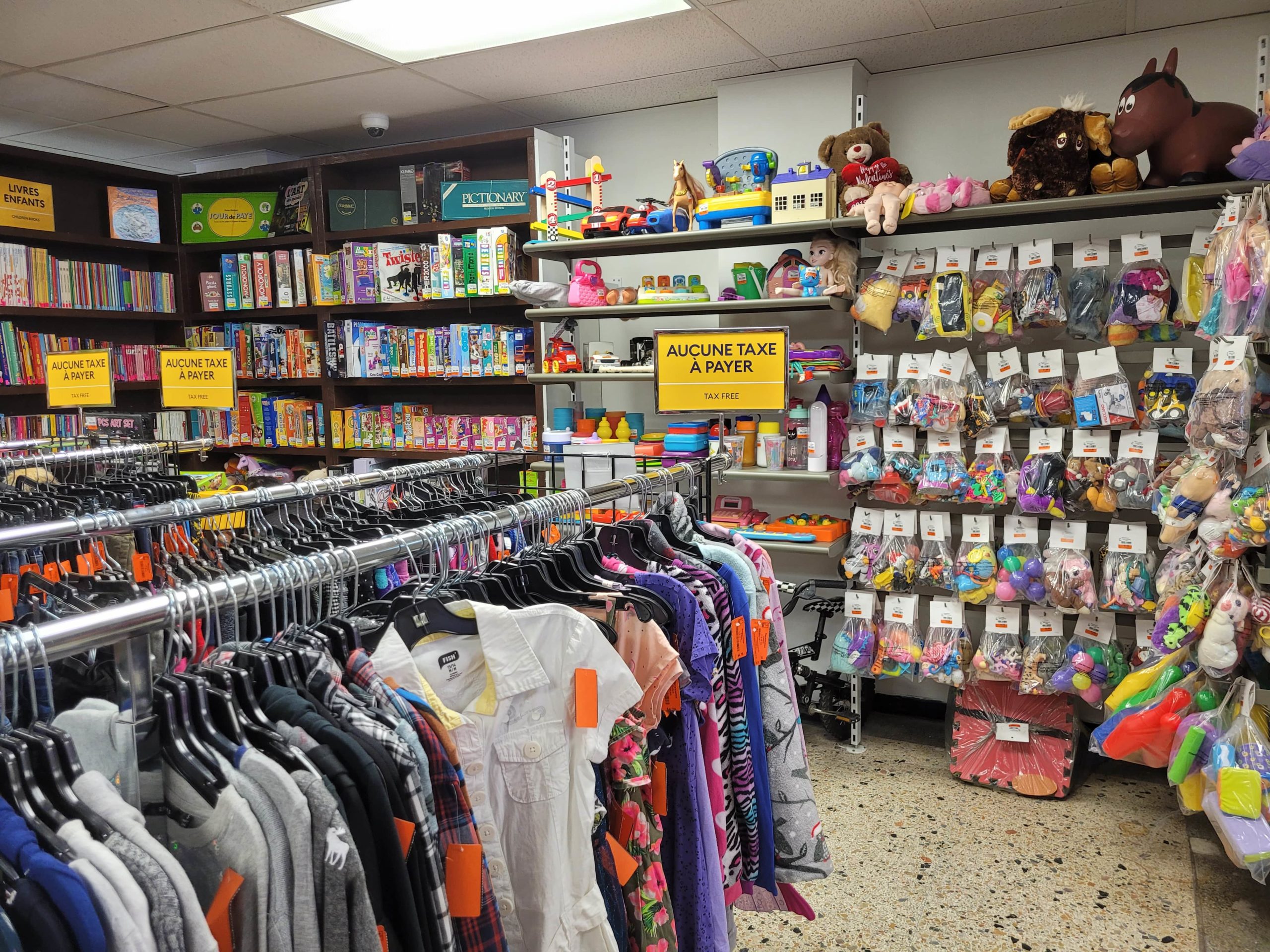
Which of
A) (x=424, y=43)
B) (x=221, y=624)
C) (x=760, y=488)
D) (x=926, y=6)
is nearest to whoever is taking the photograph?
(x=221, y=624)

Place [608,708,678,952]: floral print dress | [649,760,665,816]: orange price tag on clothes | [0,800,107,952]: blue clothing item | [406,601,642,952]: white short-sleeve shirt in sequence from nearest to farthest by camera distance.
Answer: [0,800,107,952]: blue clothing item → [406,601,642,952]: white short-sleeve shirt → [608,708,678,952]: floral print dress → [649,760,665,816]: orange price tag on clothes

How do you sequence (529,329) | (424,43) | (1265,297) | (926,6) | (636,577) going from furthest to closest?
(529,329) < (424,43) < (926,6) < (1265,297) < (636,577)

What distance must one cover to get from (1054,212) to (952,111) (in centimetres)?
80

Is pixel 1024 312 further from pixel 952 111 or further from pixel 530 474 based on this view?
pixel 530 474

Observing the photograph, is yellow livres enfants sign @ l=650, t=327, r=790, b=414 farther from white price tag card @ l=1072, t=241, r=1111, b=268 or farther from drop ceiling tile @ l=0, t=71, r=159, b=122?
drop ceiling tile @ l=0, t=71, r=159, b=122

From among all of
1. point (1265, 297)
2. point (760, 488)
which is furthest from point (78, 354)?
point (1265, 297)

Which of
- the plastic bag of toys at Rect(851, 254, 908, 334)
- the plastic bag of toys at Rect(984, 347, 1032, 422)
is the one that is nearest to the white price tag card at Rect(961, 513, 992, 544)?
the plastic bag of toys at Rect(984, 347, 1032, 422)

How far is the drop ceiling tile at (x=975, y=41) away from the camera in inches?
119

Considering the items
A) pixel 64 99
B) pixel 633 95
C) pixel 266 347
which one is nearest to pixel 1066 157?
pixel 633 95

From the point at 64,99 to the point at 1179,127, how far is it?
14.3ft

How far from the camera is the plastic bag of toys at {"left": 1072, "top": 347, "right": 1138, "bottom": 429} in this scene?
9.26ft

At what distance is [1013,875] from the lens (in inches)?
100

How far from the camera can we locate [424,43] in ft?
10.9

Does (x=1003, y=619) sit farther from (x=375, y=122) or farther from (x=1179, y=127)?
(x=375, y=122)
